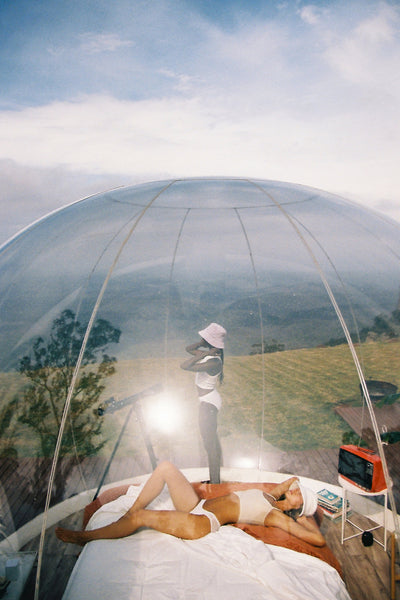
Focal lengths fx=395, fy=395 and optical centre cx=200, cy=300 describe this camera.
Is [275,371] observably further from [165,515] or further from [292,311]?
[165,515]

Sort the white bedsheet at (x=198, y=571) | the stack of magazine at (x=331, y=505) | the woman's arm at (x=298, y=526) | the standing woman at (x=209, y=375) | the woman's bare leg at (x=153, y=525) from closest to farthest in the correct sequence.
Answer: the white bedsheet at (x=198, y=571), the woman's bare leg at (x=153, y=525), the woman's arm at (x=298, y=526), the standing woman at (x=209, y=375), the stack of magazine at (x=331, y=505)

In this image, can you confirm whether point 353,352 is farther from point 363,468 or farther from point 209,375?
point 209,375

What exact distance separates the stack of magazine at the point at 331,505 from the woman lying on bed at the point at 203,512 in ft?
1.71

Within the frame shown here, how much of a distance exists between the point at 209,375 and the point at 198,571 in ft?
4.46

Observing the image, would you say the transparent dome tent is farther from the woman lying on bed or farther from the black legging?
the woman lying on bed

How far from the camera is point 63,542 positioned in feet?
9.05

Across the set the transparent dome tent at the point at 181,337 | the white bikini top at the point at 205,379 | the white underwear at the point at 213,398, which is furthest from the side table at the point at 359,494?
the white bikini top at the point at 205,379

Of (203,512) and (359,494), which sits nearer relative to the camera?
(203,512)

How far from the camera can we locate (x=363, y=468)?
298 cm

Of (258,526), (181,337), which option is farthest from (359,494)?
(181,337)

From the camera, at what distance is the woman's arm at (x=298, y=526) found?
273 cm

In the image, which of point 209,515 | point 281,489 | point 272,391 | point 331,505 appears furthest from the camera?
point 272,391

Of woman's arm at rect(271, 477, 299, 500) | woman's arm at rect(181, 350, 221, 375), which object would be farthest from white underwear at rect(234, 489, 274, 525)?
woman's arm at rect(181, 350, 221, 375)

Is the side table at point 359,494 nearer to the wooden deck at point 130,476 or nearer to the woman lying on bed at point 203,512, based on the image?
the wooden deck at point 130,476
